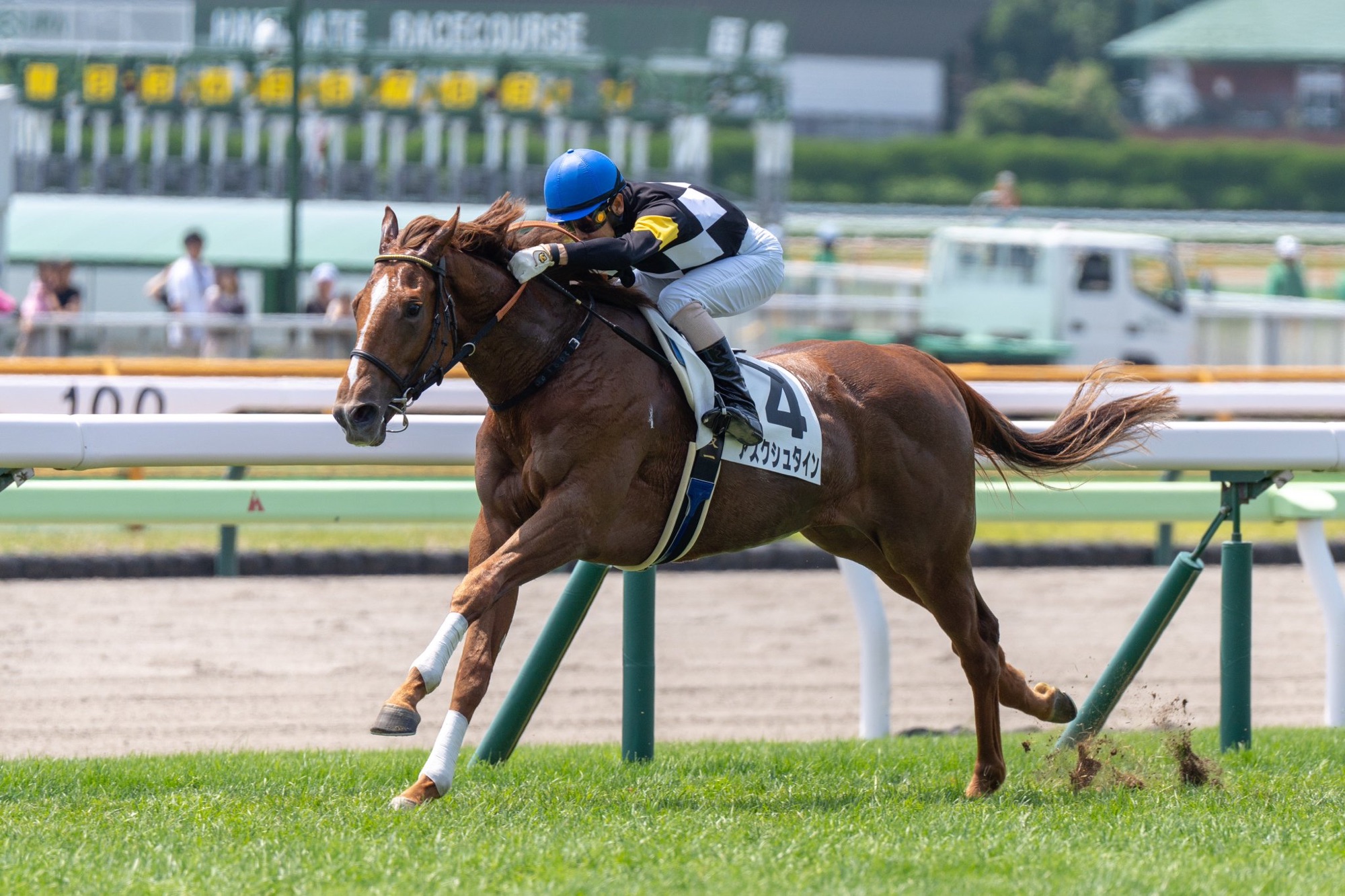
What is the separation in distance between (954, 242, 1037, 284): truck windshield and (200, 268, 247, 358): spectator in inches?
300

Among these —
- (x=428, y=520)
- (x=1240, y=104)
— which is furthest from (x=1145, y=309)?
(x=1240, y=104)

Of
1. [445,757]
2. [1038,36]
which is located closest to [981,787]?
[445,757]

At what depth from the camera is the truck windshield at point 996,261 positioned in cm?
1825

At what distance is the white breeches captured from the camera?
4.74 meters

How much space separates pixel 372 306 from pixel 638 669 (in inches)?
56.7

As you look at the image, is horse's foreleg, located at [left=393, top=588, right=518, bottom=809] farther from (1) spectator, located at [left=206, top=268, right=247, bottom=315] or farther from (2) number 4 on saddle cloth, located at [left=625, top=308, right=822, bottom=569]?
(1) spectator, located at [left=206, top=268, right=247, bottom=315]

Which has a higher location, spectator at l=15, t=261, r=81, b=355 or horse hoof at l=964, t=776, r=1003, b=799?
horse hoof at l=964, t=776, r=1003, b=799

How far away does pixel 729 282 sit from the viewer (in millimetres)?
4812

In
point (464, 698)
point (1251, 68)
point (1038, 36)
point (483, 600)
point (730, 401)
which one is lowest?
point (464, 698)

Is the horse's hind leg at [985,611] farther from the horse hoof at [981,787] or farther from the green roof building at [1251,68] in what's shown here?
the green roof building at [1251,68]

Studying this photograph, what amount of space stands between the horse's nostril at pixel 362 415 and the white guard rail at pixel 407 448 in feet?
2.98

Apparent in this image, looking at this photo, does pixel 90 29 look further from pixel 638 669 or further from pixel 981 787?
pixel 981 787

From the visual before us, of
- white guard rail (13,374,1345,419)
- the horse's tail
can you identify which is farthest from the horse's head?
white guard rail (13,374,1345,419)

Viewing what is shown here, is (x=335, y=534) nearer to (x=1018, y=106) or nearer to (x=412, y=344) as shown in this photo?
(x=412, y=344)
